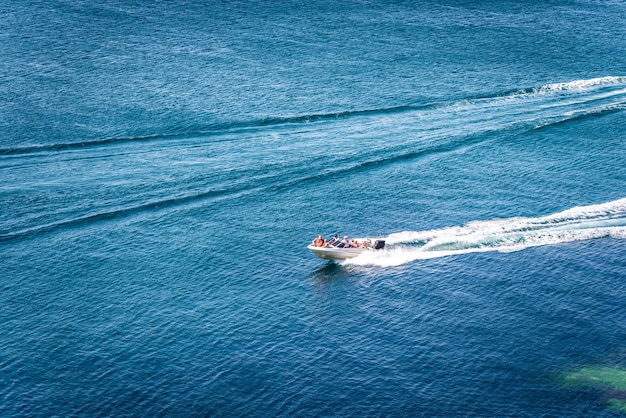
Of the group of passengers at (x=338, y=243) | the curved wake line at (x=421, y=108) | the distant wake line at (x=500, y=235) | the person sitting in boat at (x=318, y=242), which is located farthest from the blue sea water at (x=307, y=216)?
the person sitting in boat at (x=318, y=242)

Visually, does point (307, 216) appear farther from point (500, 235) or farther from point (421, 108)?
point (421, 108)

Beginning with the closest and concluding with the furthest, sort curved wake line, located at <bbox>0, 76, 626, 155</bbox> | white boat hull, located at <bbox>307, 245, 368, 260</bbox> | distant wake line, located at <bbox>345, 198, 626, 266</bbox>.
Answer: white boat hull, located at <bbox>307, 245, 368, 260</bbox> < distant wake line, located at <bbox>345, 198, 626, 266</bbox> < curved wake line, located at <bbox>0, 76, 626, 155</bbox>

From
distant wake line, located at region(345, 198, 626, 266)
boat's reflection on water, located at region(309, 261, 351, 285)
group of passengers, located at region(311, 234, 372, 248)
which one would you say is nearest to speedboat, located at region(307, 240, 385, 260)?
group of passengers, located at region(311, 234, 372, 248)

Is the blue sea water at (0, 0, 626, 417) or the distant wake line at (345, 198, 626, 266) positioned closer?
the blue sea water at (0, 0, 626, 417)

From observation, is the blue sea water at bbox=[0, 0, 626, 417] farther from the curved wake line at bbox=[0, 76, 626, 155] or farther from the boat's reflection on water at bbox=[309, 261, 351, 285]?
the curved wake line at bbox=[0, 76, 626, 155]

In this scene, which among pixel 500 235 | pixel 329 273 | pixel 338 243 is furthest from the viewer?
pixel 500 235

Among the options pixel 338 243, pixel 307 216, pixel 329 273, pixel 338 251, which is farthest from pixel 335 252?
pixel 307 216
